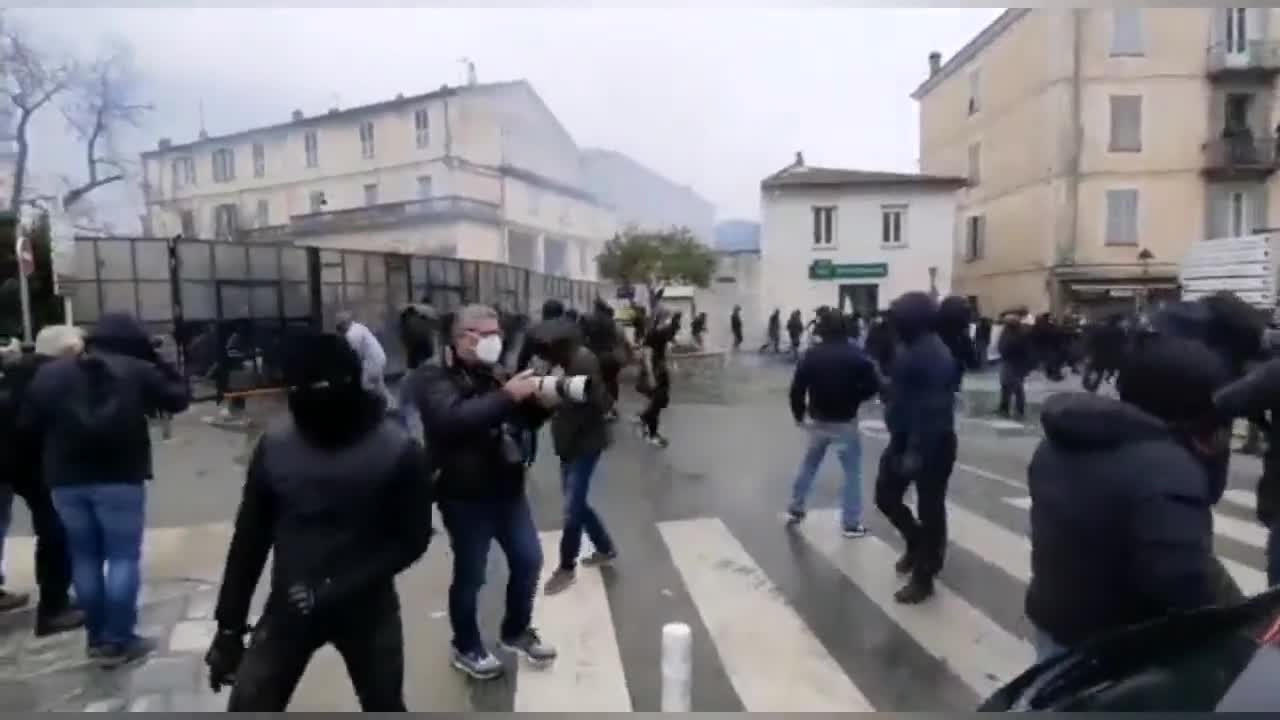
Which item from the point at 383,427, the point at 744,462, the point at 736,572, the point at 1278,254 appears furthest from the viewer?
the point at 744,462

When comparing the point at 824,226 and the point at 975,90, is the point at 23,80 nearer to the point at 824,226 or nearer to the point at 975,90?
the point at 824,226

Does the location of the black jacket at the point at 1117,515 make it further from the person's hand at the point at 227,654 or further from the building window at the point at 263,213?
the building window at the point at 263,213

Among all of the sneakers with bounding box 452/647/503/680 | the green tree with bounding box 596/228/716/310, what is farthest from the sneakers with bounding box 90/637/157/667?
the green tree with bounding box 596/228/716/310

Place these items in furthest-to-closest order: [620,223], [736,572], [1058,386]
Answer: [736,572] → [620,223] → [1058,386]

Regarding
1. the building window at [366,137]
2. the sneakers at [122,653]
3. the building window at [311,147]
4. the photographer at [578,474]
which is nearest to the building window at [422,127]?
the building window at [366,137]

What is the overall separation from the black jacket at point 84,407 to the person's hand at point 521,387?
1.06m

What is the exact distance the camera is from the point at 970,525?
120 inches

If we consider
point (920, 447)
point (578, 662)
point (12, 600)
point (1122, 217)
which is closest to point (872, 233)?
point (1122, 217)

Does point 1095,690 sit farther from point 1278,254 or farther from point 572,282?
point 572,282

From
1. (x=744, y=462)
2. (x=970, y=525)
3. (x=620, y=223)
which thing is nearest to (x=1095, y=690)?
(x=970, y=525)

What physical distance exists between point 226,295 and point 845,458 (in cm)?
268

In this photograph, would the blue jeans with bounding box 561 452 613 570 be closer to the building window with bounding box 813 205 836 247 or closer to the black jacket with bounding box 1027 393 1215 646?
the building window with bounding box 813 205 836 247

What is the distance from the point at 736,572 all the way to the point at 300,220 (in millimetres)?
2023

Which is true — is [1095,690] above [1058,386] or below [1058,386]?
below
